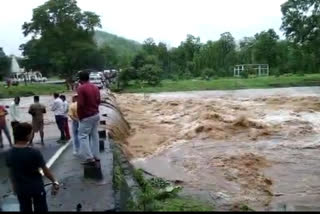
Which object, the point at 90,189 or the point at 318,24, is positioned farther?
the point at 318,24

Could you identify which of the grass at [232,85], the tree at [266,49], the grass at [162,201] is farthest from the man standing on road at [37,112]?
the tree at [266,49]

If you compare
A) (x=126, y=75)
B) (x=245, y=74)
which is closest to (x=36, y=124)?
(x=126, y=75)

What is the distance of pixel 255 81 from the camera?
6050 centimetres

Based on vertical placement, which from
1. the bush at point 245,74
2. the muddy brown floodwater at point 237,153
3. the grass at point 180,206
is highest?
the bush at point 245,74

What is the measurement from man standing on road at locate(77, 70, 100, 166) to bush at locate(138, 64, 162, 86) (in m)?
50.0

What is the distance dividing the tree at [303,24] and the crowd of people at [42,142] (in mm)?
48887

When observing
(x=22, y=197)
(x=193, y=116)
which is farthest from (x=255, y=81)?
(x=22, y=197)

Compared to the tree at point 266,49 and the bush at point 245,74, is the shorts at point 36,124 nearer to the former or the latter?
the bush at point 245,74

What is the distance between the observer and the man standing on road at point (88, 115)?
8719 mm

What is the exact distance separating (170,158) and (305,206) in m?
6.53

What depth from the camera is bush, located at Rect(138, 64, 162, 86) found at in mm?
59688

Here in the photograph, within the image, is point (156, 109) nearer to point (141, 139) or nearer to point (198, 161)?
point (141, 139)

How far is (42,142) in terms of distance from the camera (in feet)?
49.5

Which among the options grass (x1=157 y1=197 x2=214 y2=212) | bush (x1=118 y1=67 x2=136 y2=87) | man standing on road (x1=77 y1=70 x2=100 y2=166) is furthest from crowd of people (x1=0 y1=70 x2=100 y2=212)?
bush (x1=118 y1=67 x2=136 y2=87)
